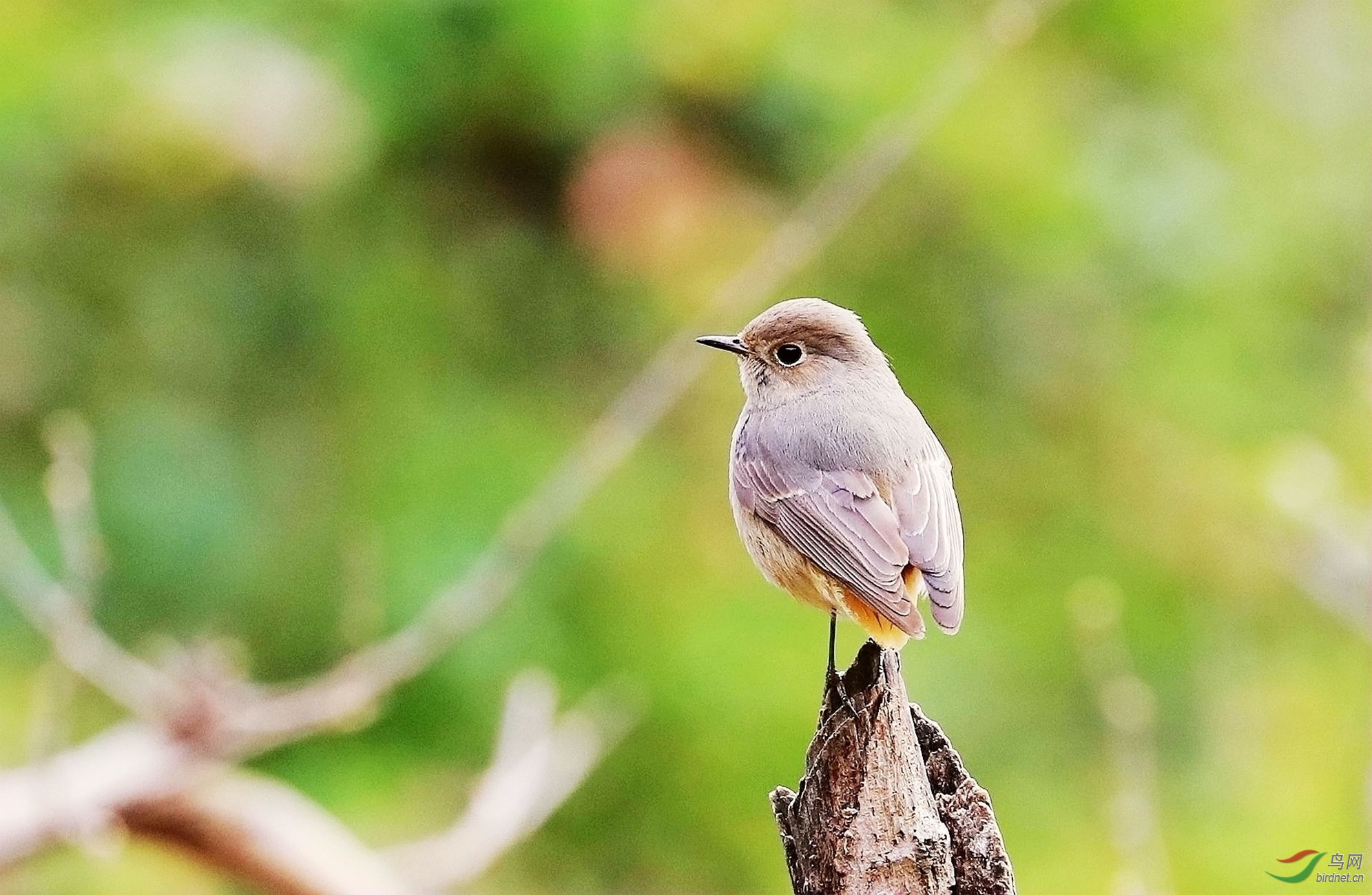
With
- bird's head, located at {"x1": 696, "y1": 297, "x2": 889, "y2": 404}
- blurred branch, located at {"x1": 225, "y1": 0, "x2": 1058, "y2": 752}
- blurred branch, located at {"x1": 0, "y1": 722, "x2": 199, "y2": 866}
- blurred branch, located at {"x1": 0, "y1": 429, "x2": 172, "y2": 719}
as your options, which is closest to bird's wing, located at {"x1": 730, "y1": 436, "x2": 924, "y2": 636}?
bird's head, located at {"x1": 696, "y1": 297, "x2": 889, "y2": 404}

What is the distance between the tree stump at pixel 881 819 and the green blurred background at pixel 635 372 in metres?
2.31

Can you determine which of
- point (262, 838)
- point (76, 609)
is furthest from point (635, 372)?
point (76, 609)

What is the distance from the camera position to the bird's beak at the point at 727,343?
2504mm

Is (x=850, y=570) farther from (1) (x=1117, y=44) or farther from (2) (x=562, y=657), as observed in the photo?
(1) (x=1117, y=44)

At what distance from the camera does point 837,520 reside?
2318 millimetres

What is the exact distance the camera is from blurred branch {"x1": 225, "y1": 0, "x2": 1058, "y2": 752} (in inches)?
127

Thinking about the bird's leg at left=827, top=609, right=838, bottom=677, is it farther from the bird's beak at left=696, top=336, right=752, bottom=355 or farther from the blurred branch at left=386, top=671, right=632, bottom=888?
the blurred branch at left=386, top=671, right=632, bottom=888

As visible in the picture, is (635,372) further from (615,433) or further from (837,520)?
(837,520)

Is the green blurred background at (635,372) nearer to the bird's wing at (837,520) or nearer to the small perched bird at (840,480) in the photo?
the small perched bird at (840,480)

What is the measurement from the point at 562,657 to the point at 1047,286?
6.07 feet

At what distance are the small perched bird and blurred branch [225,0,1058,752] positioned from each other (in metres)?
0.19

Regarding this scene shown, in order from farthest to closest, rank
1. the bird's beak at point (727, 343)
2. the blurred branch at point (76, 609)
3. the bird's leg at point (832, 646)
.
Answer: the blurred branch at point (76, 609) → the bird's beak at point (727, 343) → the bird's leg at point (832, 646)

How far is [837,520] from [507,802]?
1716mm

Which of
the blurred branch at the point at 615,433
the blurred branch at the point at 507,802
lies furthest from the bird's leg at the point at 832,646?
the blurred branch at the point at 507,802
